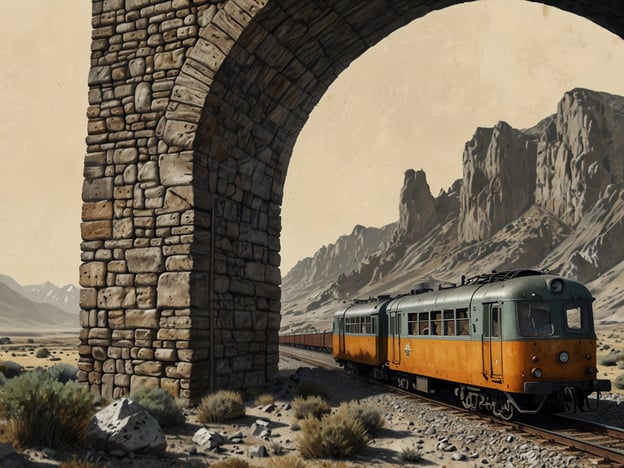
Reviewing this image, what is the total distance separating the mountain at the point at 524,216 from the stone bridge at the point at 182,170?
7401cm

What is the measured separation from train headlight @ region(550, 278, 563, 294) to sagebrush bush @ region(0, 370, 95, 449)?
7.89m

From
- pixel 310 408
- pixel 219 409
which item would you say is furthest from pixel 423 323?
pixel 219 409

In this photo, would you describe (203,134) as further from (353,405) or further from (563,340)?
(563,340)

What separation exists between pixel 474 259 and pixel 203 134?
10141 cm

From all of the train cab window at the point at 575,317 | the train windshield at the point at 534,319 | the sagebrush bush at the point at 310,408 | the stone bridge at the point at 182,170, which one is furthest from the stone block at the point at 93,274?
the train cab window at the point at 575,317

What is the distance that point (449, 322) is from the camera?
1254 cm

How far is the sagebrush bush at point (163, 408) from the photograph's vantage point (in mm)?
8977

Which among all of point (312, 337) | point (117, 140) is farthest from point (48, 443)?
point (312, 337)

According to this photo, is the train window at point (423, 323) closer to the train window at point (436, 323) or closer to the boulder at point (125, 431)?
the train window at point (436, 323)

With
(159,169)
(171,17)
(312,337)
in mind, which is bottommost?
(312,337)

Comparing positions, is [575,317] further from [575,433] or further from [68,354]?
[68,354]

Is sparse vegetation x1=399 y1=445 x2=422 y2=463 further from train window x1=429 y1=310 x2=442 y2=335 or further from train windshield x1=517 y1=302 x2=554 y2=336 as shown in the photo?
train window x1=429 y1=310 x2=442 y2=335

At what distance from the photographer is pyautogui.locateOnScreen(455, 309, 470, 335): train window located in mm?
11781

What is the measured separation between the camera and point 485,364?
1091 centimetres
